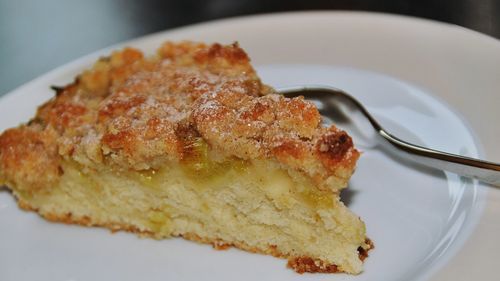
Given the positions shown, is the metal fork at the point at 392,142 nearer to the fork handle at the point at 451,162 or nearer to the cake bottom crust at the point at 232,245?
the fork handle at the point at 451,162

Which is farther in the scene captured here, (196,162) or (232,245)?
(232,245)

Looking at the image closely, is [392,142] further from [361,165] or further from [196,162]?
[196,162]

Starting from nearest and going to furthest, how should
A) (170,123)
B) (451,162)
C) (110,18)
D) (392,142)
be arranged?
(451,162), (170,123), (392,142), (110,18)

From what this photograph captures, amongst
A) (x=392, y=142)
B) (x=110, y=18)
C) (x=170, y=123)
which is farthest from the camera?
(x=110, y=18)

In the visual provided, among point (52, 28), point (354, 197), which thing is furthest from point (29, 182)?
point (52, 28)

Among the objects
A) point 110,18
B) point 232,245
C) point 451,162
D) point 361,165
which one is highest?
point 110,18

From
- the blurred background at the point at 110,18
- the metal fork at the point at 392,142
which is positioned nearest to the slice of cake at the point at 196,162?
the metal fork at the point at 392,142

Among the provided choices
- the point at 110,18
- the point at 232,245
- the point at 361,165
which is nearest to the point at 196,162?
the point at 232,245
